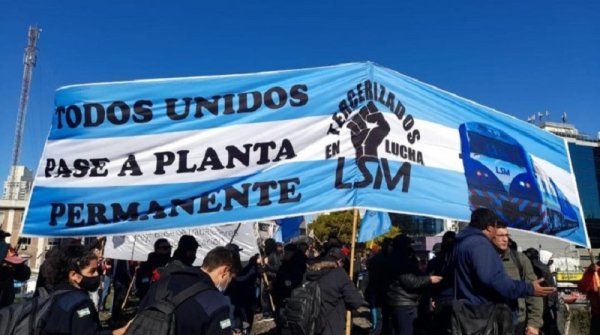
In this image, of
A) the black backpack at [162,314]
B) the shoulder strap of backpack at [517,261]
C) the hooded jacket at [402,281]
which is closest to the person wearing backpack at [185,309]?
the black backpack at [162,314]

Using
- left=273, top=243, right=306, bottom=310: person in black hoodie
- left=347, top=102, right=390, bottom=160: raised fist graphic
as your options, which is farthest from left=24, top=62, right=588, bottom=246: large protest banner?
left=273, top=243, right=306, bottom=310: person in black hoodie

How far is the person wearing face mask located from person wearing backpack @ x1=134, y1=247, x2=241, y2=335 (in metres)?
0.33

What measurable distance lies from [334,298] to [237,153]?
189 cm

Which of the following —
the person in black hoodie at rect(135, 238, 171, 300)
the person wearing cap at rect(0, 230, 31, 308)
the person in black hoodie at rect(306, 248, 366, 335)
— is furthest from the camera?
the person in black hoodie at rect(135, 238, 171, 300)

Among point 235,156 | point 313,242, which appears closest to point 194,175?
point 235,156

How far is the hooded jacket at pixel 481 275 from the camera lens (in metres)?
3.78

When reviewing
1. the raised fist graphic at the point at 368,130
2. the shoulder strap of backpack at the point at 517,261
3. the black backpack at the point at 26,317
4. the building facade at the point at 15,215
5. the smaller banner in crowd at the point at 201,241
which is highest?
the building facade at the point at 15,215

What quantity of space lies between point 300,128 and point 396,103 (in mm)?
1085

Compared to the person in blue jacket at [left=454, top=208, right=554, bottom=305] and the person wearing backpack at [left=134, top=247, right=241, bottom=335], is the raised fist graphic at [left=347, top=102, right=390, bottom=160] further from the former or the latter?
the person wearing backpack at [left=134, top=247, right=241, bottom=335]

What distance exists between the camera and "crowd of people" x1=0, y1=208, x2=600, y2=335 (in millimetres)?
2977

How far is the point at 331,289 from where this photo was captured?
521 centimetres

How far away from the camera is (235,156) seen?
4.82 metres

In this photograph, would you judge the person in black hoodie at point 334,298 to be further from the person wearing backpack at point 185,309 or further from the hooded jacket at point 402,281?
the person wearing backpack at point 185,309

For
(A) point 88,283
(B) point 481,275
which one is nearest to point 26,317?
(A) point 88,283
